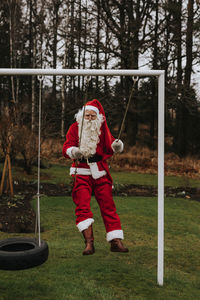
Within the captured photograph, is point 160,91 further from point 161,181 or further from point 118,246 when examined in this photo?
point 118,246

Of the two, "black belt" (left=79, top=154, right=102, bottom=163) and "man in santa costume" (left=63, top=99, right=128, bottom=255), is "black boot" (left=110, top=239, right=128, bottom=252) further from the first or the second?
"black belt" (left=79, top=154, right=102, bottom=163)

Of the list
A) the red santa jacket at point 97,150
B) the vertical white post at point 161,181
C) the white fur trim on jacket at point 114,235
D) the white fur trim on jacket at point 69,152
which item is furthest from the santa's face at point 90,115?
the white fur trim on jacket at point 114,235

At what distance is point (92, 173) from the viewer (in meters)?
3.60

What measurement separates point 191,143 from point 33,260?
12728 mm

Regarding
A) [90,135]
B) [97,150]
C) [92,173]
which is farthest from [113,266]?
[90,135]

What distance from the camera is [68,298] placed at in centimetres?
290

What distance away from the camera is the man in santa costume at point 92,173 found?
3.46 meters

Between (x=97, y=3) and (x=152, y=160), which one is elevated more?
(x=97, y=3)

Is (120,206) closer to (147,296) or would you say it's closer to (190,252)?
(190,252)

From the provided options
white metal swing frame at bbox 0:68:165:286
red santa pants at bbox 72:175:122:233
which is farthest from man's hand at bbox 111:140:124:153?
white metal swing frame at bbox 0:68:165:286

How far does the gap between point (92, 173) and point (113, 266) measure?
1103 mm

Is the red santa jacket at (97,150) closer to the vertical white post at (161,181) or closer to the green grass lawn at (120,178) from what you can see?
the vertical white post at (161,181)

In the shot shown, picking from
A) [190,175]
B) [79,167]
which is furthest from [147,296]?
[190,175]

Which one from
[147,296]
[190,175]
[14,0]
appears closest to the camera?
[147,296]
